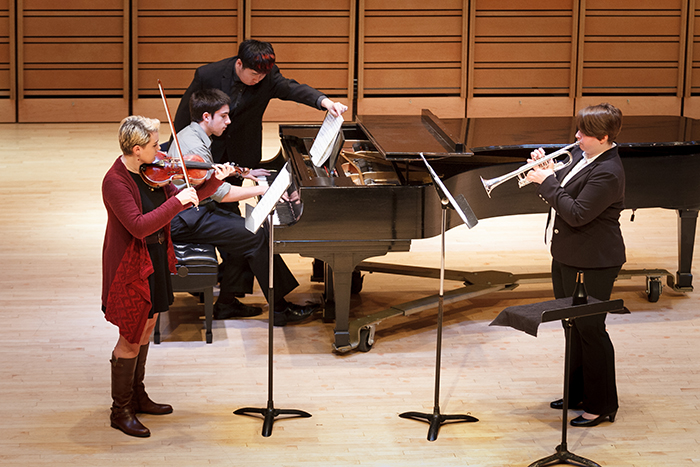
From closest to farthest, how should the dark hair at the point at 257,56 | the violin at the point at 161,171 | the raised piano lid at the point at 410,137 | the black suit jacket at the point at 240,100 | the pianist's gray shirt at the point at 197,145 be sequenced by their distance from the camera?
the violin at the point at 161,171, the raised piano lid at the point at 410,137, the pianist's gray shirt at the point at 197,145, the dark hair at the point at 257,56, the black suit jacket at the point at 240,100

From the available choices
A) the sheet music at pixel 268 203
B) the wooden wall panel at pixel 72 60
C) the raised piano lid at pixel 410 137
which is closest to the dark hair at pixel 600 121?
the raised piano lid at pixel 410 137

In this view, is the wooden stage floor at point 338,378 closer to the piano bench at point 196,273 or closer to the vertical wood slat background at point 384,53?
the piano bench at point 196,273

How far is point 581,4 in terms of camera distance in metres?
9.73

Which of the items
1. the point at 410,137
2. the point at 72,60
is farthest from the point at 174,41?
the point at 410,137

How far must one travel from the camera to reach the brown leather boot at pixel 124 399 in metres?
3.05

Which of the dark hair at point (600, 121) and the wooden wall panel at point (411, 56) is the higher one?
the wooden wall panel at point (411, 56)

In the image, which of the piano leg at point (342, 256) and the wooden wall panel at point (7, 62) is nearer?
the piano leg at point (342, 256)

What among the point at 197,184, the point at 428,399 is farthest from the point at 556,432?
the point at 197,184

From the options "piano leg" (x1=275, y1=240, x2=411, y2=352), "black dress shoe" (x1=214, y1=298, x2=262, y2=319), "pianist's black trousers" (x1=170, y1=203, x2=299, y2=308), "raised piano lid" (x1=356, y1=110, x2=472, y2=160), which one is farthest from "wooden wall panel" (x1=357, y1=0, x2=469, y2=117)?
"piano leg" (x1=275, y1=240, x2=411, y2=352)

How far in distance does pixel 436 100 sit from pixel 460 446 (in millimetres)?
7266

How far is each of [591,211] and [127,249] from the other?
5.60 feet

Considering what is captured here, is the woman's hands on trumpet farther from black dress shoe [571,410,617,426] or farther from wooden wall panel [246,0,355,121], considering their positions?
wooden wall panel [246,0,355,121]

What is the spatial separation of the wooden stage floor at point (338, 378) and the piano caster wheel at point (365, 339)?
4 cm

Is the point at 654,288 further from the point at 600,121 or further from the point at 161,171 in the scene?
the point at 161,171
